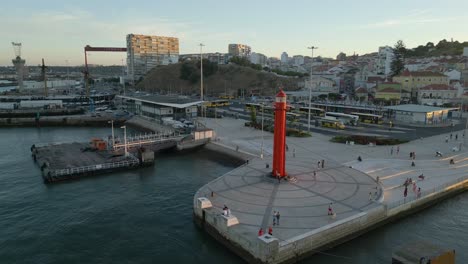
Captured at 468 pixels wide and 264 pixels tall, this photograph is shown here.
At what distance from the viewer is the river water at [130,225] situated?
22.3m

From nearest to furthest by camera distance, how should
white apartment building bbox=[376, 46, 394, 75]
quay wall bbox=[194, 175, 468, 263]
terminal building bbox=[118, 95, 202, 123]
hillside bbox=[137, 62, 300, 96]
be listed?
quay wall bbox=[194, 175, 468, 263], terminal building bbox=[118, 95, 202, 123], white apartment building bbox=[376, 46, 394, 75], hillside bbox=[137, 62, 300, 96]

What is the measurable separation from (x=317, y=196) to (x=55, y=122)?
74.2 metres

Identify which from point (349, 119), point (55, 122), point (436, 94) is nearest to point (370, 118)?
point (349, 119)

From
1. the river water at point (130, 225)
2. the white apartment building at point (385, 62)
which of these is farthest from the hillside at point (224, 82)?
the river water at point (130, 225)

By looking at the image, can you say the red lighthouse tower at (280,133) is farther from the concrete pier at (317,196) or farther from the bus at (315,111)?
the bus at (315,111)

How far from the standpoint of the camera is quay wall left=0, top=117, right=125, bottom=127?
8144 cm

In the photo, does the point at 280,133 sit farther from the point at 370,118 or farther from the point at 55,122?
the point at 55,122

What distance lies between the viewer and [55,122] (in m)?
82.8

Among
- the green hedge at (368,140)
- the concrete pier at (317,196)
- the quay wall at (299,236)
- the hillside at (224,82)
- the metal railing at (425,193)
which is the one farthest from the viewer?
the hillside at (224,82)

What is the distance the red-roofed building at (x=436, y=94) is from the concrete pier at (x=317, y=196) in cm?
4645

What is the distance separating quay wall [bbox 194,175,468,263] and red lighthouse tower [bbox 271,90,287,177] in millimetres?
7674

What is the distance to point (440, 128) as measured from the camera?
61031 millimetres

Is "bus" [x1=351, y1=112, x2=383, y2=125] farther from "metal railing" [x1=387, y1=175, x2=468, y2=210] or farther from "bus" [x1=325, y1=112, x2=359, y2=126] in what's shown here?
"metal railing" [x1=387, y1=175, x2=468, y2=210]

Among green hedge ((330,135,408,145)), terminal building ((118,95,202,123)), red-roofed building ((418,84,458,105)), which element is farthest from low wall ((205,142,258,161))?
red-roofed building ((418,84,458,105))
